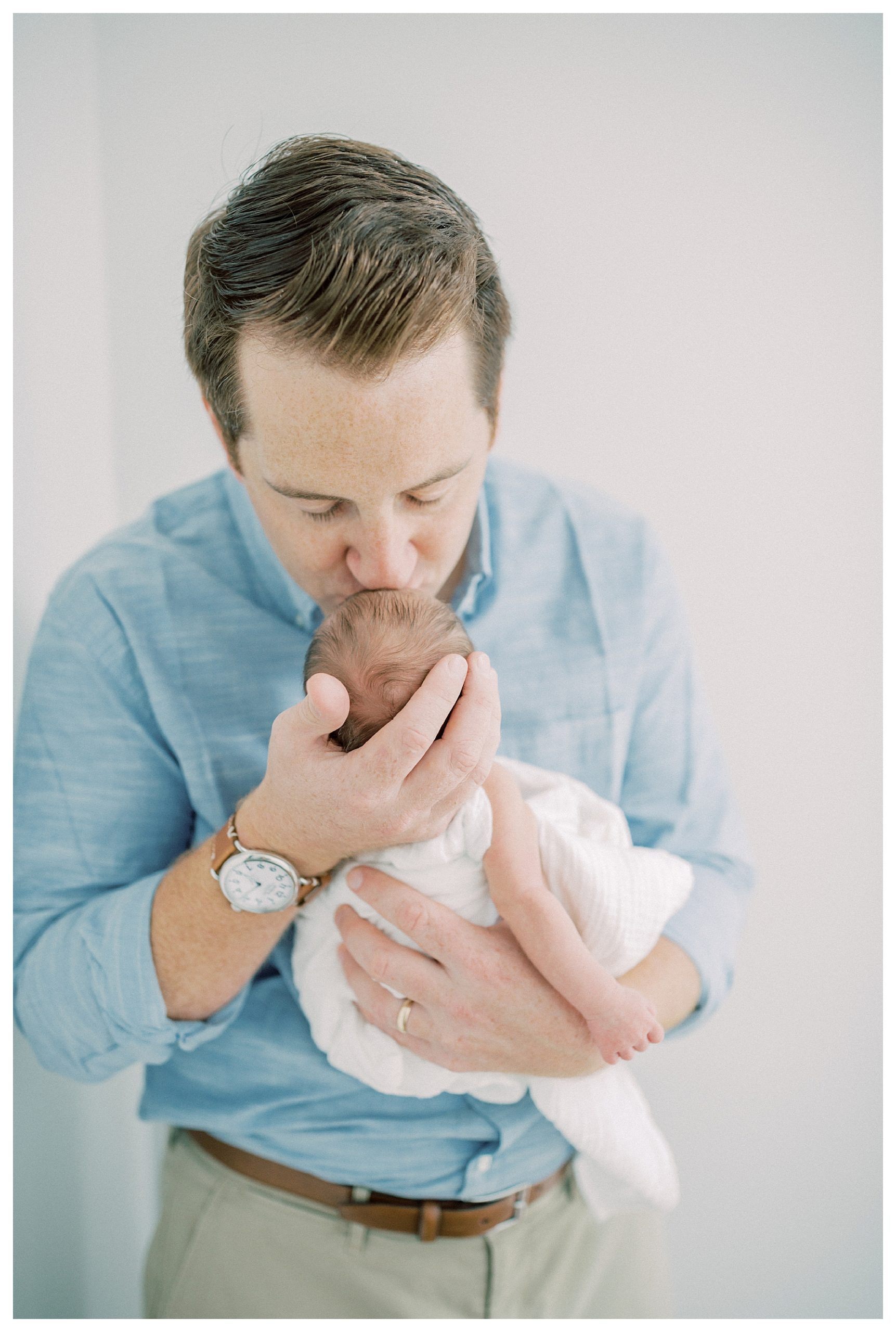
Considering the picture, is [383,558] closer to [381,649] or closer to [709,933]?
[381,649]

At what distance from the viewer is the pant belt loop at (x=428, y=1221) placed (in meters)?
1.16

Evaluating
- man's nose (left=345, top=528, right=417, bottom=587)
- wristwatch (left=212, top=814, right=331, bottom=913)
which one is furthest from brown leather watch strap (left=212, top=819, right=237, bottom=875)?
man's nose (left=345, top=528, right=417, bottom=587)

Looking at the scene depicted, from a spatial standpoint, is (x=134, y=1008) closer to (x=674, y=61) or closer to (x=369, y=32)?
(x=369, y=32)

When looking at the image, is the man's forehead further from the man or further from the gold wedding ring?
the gold wedding ring

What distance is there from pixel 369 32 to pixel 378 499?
948 mm

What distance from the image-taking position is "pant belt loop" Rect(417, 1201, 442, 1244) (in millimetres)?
1156

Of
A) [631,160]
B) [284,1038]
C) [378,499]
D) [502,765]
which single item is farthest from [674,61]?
[284,1038]

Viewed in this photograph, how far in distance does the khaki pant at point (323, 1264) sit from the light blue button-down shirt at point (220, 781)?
0.08 metres

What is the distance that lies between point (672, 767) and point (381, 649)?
62 cm

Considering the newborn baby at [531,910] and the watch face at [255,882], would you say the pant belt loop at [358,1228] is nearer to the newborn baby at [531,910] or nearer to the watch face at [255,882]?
the newborn baby at [531,910]

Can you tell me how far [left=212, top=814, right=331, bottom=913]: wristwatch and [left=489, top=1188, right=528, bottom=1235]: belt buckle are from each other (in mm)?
587

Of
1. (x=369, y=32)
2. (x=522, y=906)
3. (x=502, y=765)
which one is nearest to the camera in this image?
(x=522, y=906)

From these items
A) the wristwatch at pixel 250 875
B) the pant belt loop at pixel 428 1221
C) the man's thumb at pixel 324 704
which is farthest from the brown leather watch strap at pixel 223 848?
the pant belt loop at pixel 428 1221

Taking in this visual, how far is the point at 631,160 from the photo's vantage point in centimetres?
158
